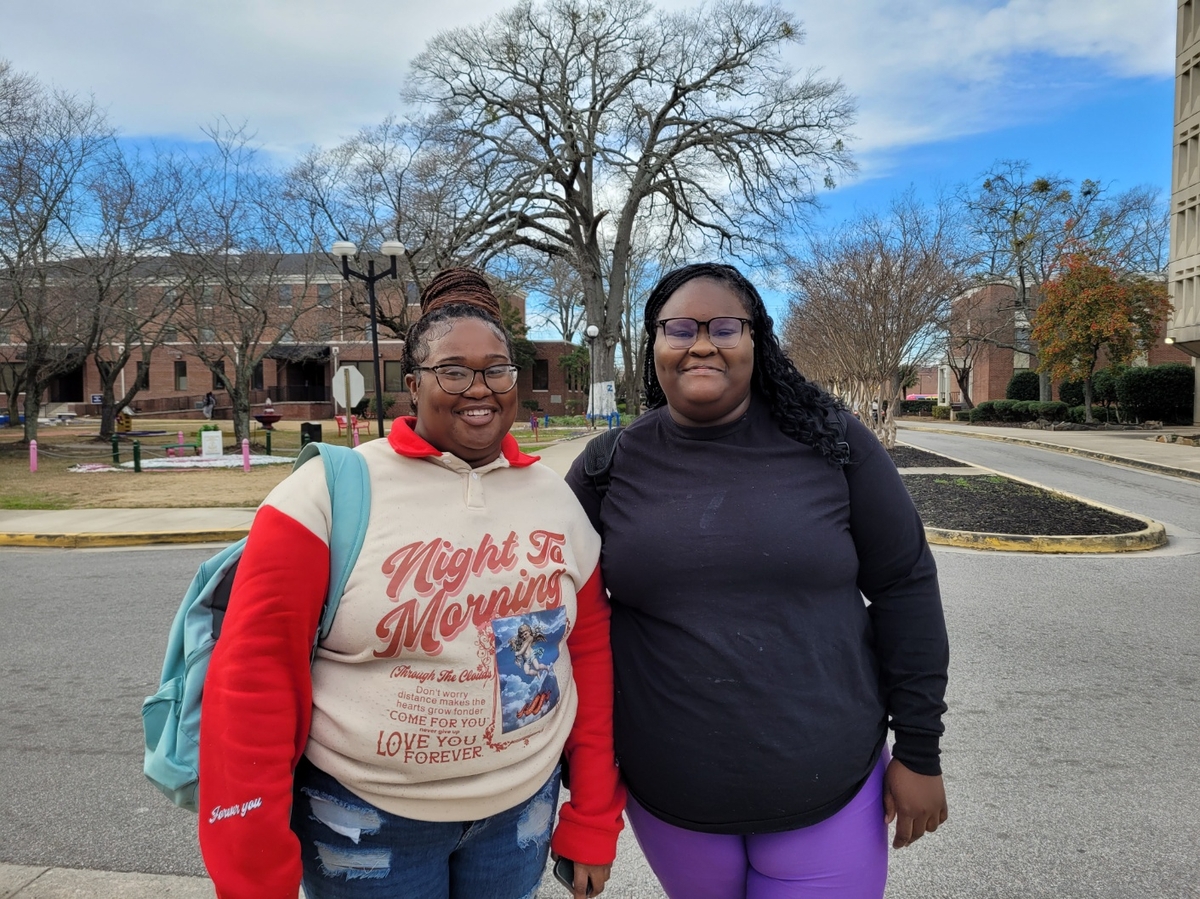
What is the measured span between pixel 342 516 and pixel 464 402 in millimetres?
346

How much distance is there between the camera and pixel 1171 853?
279cm

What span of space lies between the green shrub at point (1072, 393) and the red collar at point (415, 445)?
43.6 metres

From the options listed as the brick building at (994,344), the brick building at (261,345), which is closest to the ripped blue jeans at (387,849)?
the brick building at (261,345)

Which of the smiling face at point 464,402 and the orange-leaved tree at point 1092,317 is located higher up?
the orange-leaved tree at point 1092,317

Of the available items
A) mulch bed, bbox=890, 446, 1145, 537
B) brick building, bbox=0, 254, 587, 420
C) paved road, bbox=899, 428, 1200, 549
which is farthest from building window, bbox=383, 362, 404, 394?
mulch bed, bbox=890, 446, 1145, 537

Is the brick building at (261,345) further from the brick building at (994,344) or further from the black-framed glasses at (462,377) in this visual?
the brick building at (994,344)

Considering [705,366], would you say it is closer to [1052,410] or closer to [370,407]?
[1052,410]

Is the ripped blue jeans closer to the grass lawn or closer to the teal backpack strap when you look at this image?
the teal backpack strap

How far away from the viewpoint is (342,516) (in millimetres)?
1460

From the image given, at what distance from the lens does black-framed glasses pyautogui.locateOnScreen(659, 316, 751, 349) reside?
1.79 metres

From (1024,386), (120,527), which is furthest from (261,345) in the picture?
(1024,386)

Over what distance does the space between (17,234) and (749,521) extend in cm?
2282

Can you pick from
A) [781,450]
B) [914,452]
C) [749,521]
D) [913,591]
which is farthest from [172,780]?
[914,452]

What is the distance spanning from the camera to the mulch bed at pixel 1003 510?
8852 mm
